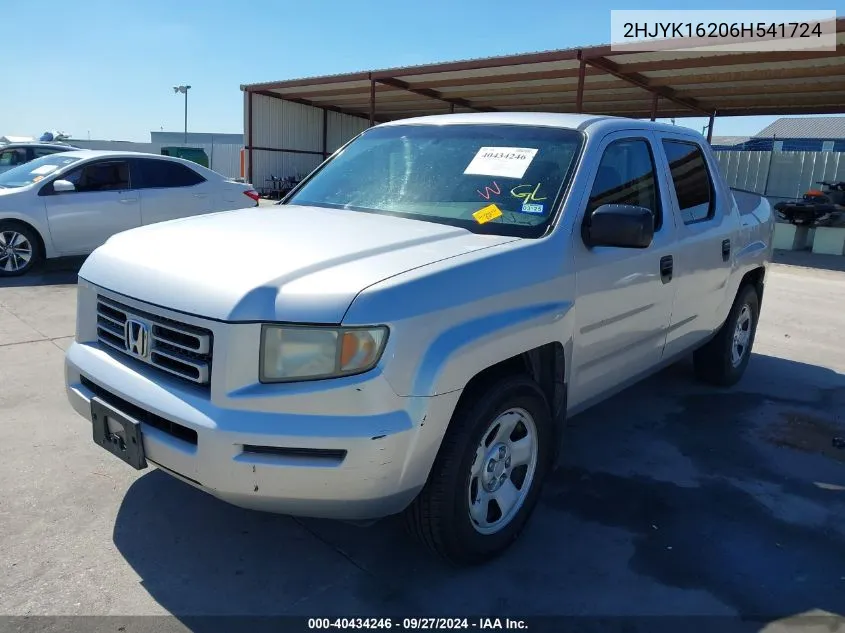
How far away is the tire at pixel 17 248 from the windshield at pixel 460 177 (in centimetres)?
584

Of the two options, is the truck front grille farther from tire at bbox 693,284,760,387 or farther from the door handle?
tire at bbox 693,284,760,387

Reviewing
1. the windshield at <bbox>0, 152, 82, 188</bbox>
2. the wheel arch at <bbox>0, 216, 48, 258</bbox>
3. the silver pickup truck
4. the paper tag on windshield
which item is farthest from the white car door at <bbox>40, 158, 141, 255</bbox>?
the paper tag on windshield

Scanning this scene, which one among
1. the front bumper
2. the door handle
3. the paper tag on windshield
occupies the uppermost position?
the paper tag on windshield

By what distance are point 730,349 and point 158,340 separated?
14.0 feet

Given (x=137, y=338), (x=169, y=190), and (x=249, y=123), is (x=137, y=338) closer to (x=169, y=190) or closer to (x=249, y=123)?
(x=169, y=190)

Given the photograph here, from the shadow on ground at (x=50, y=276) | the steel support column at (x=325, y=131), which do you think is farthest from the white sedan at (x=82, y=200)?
the steel support column at (x=325, y=131)

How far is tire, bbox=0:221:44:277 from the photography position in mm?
8203

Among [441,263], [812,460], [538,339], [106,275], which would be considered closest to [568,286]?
[538,339]

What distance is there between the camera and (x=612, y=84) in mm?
16641

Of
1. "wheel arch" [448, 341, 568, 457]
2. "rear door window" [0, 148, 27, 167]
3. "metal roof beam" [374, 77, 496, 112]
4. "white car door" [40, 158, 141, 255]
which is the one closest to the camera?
"wheel arch" [448, 341, 568, 457]

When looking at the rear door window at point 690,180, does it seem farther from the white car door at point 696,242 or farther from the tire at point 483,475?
the tire at point 483,475

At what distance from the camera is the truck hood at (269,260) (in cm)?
229

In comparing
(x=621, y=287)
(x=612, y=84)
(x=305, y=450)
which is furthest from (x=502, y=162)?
(x=612, y=84)

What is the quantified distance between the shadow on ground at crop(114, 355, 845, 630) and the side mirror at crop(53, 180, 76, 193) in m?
6.04
